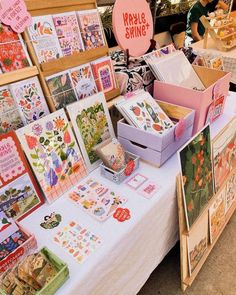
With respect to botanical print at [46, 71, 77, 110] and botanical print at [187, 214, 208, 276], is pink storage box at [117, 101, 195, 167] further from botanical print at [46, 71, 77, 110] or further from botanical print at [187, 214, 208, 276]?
botanical print at [187, 214, 208, 276]

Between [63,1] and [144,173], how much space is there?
79cm

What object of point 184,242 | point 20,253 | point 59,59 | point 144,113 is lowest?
point 184,242

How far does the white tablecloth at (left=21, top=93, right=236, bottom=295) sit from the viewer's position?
0.79 meters

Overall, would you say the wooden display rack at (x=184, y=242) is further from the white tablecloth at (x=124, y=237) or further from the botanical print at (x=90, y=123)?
the botanical print at (x=90, y=123)

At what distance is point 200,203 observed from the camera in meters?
1.22

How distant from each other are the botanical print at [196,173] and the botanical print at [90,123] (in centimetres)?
39

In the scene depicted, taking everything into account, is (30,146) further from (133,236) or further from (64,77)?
(133,236)

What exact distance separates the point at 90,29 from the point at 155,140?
592mm

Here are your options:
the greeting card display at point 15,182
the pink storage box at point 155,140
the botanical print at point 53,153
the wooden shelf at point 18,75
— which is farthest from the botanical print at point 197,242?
the wooden shelf at point 18,75

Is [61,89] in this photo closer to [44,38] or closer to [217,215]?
[44,38]

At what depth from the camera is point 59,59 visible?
3.41ft

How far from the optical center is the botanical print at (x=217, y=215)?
55.0 inches

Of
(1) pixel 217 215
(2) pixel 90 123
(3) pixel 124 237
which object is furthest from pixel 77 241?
(1) pixel 217 215

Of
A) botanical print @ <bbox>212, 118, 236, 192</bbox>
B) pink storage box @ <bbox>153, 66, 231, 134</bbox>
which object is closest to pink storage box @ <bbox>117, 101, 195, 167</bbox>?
pink storage box @ <bbox>153, 66, 231, 134</bbox>
